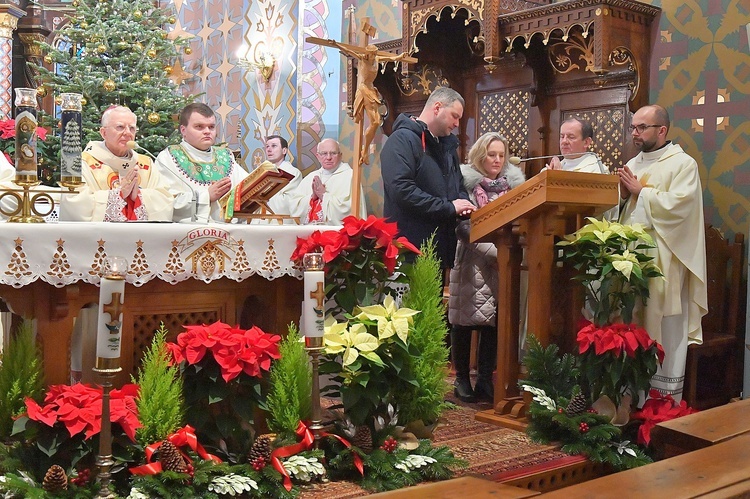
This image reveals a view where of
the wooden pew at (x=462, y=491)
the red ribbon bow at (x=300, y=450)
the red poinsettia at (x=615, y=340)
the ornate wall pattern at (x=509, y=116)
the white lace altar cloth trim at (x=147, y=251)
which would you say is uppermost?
the ornate wall pattern at (x=509, y=116)

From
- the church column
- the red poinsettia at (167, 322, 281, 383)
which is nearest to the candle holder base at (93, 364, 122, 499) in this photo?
the red poinsettia at (167, 322, 281, 383)

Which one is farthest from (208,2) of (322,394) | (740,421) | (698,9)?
(740,421)

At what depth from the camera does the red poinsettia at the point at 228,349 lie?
303 cm

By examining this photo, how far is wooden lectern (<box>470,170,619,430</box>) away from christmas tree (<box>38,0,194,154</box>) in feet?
11.2

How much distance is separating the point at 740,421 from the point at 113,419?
6.46 feet

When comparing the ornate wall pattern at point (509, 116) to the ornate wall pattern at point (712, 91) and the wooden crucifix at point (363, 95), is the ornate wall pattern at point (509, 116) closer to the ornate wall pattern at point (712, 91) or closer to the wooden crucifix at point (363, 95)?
the ornate wall pattern at point (712, 91)

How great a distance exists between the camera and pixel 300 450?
127 inches

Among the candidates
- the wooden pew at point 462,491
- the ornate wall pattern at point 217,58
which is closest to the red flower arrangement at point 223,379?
the wooden pew at point 462,491

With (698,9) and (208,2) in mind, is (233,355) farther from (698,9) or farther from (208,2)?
(208,2)

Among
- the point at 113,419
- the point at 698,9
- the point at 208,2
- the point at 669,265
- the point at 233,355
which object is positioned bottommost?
the point at 113,419

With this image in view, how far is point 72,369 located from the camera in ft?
11.8

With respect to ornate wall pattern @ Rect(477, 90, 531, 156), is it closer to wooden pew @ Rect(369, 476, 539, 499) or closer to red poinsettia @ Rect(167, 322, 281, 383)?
red poinsettia @ Rect(167, 322, 281, 383)

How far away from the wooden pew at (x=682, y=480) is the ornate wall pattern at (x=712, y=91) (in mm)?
3918

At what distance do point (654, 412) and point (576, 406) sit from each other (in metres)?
0.44
